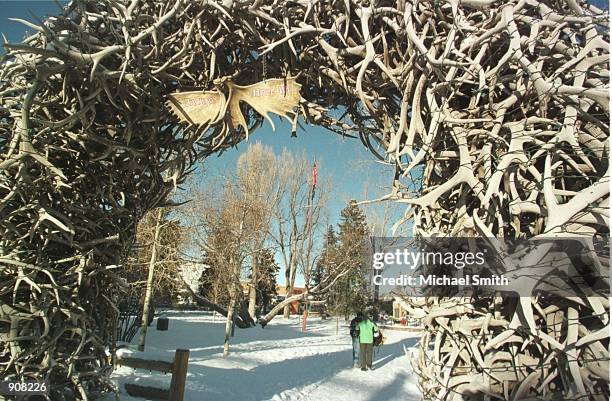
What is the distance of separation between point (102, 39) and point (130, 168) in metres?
1.16

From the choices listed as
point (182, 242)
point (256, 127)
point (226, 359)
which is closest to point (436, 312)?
point (256, 127)

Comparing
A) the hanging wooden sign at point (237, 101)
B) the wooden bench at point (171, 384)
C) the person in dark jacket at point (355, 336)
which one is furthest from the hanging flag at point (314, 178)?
the hanging wooden sign at point (237, 101)

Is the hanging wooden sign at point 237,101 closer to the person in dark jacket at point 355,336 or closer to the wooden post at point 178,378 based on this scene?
the wooden post at point 178,378

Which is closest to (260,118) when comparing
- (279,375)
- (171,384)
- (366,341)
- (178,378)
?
(178,378)

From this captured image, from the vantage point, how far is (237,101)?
3.58 metres

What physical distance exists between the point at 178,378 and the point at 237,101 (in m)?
3.72

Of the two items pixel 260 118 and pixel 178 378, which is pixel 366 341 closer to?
pixel 178 378

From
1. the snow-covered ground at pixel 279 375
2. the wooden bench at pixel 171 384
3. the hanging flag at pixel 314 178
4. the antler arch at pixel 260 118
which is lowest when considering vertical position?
the snow-covered ground at pixel 279 375

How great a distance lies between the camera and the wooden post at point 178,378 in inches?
210

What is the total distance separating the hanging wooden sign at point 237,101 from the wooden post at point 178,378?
3314mm

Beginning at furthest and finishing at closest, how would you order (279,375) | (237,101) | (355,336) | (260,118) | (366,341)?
(355,336) < (366,341) < (279,375) < (260,118) < (237,101)

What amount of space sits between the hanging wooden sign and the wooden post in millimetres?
3314

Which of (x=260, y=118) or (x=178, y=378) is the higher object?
(x=260, y=118)

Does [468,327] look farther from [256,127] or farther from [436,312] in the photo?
[256,127]
